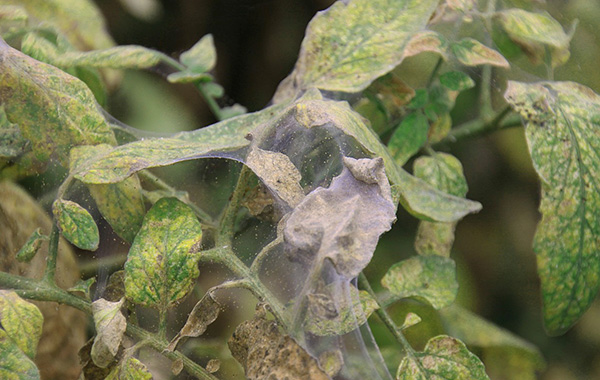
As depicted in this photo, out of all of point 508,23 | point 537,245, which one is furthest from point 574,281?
Answer: point 508,23

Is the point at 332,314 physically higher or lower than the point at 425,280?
higher

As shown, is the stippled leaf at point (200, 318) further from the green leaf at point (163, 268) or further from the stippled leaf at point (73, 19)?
the stippled leaf at point (73, 19)

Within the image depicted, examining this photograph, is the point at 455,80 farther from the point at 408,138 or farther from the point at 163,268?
the point at 163,268

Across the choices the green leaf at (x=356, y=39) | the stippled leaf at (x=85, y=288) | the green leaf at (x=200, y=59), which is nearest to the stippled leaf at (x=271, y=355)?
the stippled leaf at (x=85, y=288)

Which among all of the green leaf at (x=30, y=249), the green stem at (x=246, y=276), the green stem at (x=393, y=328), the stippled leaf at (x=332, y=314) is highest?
the stippled leaf at (x=332, y=314)

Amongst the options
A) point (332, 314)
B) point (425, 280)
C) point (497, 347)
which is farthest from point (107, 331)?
point (497, 347)

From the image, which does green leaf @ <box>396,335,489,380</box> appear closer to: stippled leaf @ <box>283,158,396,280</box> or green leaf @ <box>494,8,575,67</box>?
stippled leaf @ <box>283,158,396,280</box>

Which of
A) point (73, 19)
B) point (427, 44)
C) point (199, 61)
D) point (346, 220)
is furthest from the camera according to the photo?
point (73, 19)

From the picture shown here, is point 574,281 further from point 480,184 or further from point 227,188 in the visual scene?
point 480,184
